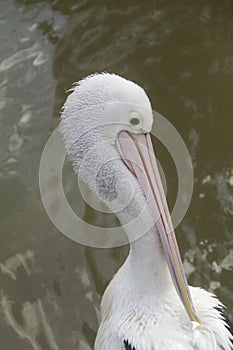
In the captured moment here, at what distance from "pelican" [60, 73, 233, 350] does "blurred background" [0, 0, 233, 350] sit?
1.01 m

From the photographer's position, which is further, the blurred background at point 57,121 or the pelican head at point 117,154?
the blurred background at point 57,121

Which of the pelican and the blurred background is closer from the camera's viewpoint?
the pelican

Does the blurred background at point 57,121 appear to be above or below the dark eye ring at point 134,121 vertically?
below

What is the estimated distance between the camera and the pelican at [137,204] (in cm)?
265

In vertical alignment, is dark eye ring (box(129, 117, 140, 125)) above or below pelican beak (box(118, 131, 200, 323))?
above

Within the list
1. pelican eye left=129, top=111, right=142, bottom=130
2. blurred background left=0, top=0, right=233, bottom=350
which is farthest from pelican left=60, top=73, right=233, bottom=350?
blurred background left=0, top=0, right=233, bottom=350

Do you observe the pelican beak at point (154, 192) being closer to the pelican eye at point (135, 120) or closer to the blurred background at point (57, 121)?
the pelican eye at point (135, 120)

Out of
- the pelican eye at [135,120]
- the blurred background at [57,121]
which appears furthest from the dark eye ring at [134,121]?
the blurred background at [57,121]

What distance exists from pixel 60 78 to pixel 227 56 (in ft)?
4.50

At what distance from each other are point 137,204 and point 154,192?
0.30ft

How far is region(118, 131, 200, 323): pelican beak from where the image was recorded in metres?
2.72

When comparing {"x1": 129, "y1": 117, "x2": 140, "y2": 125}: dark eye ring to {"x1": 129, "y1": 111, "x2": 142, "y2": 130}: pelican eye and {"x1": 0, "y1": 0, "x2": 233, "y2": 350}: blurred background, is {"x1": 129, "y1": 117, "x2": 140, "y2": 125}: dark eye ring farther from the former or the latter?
{"x1": 0, "y1": 0, "x2": 233, "y2": 350}: blurred background

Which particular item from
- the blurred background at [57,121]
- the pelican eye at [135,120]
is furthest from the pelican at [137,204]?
the blurred background at [57,121]

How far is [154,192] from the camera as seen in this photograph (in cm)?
273
